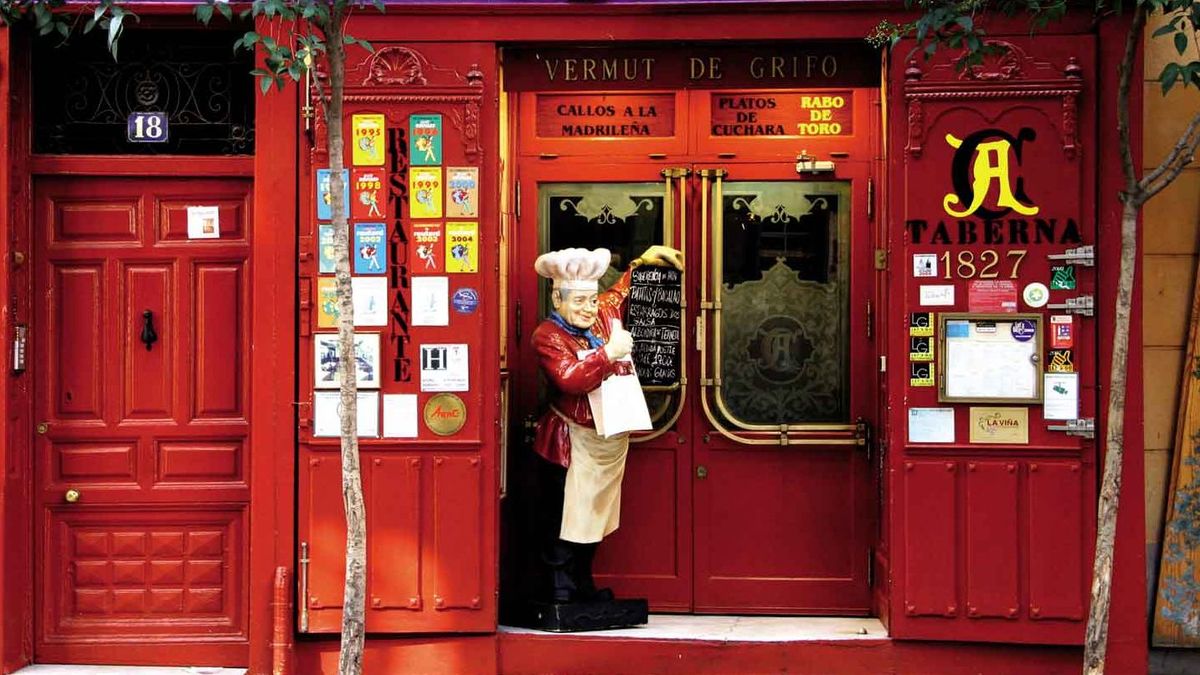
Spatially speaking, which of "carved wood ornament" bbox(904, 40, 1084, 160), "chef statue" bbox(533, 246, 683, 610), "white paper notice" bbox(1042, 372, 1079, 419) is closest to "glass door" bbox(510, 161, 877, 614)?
"chef statue" bbox(533, 246, 683, 610)

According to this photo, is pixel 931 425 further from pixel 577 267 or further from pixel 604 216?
pixel 604 216

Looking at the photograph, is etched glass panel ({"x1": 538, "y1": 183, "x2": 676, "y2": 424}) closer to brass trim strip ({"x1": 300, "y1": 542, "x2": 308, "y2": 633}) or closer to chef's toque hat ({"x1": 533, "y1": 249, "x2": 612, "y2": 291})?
chef's toque hat ({"x1": 533, "y1": 249, "x2": 612, "y2": 291})

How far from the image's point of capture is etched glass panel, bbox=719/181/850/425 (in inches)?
352

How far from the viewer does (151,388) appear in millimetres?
8516

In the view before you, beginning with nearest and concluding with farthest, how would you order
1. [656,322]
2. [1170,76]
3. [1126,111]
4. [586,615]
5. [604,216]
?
1. [1170,76]
2. [1126,111]
3. [586,615]
4. [656,322]
5. [604,216]

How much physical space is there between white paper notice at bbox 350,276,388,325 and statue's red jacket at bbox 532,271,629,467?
2.97 feet

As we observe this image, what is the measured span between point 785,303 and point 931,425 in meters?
1.37

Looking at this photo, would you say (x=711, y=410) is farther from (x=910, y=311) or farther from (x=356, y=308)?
(x=356, y=308)

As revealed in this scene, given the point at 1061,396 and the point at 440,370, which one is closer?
the point at 1061,396

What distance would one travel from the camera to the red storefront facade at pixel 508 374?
7.96m

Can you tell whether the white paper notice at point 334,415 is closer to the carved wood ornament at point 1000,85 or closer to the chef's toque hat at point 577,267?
the chef's toque hat at point 577,267

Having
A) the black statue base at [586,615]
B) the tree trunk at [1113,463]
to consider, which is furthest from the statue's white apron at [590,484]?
the tree trunk at [1113,463]

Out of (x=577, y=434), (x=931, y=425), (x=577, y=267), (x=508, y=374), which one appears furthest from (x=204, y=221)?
(x=931, y=425)

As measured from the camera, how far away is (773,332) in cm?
898
